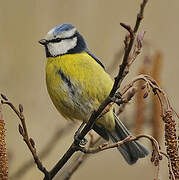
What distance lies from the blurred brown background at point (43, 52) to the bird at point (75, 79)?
33.1 inches

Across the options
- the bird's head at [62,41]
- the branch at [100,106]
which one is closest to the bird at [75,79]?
the bird's head at [62,41]

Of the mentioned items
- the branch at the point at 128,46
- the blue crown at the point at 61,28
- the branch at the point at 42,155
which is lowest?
the branch at the point at 42,155

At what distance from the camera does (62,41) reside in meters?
2.49

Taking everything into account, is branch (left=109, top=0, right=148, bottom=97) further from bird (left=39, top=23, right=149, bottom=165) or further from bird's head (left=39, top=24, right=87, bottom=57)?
bird's head (left=39, top=24, right=87, bottom=57)

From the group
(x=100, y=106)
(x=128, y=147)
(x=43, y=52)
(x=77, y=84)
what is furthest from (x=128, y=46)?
(x=43, y=52)

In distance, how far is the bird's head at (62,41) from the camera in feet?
8.06

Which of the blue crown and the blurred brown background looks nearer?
the blue crown

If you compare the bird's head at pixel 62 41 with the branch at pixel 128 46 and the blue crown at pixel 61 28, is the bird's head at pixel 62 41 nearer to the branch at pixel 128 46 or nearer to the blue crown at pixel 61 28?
the blue crown at pixel 61 28

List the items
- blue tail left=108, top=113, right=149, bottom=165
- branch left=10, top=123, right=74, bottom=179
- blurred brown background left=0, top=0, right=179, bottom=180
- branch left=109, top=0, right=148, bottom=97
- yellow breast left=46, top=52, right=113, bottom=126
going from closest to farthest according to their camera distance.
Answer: branch left=109, top=0, right=148, bottom=97
branch left=10, top=123, right=74, bottom=179
yellow breast left=46, top=52, right=113, bottom=126
blue tail left=108, top=113, right=149, bottom=165
blurred brown background left=0, top=0, right=179, bottom=180

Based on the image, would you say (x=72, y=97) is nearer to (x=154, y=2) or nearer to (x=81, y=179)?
(x=81, y=179)

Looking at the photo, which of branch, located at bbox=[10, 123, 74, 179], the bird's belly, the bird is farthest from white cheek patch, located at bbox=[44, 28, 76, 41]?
branch, located at bbox=[10, 123, 74, 179]

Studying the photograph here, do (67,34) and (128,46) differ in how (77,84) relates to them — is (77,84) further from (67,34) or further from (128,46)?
(128,46)

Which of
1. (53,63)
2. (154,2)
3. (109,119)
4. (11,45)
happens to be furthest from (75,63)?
(154,2)

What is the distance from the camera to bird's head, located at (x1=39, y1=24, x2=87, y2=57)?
8.06 feet
